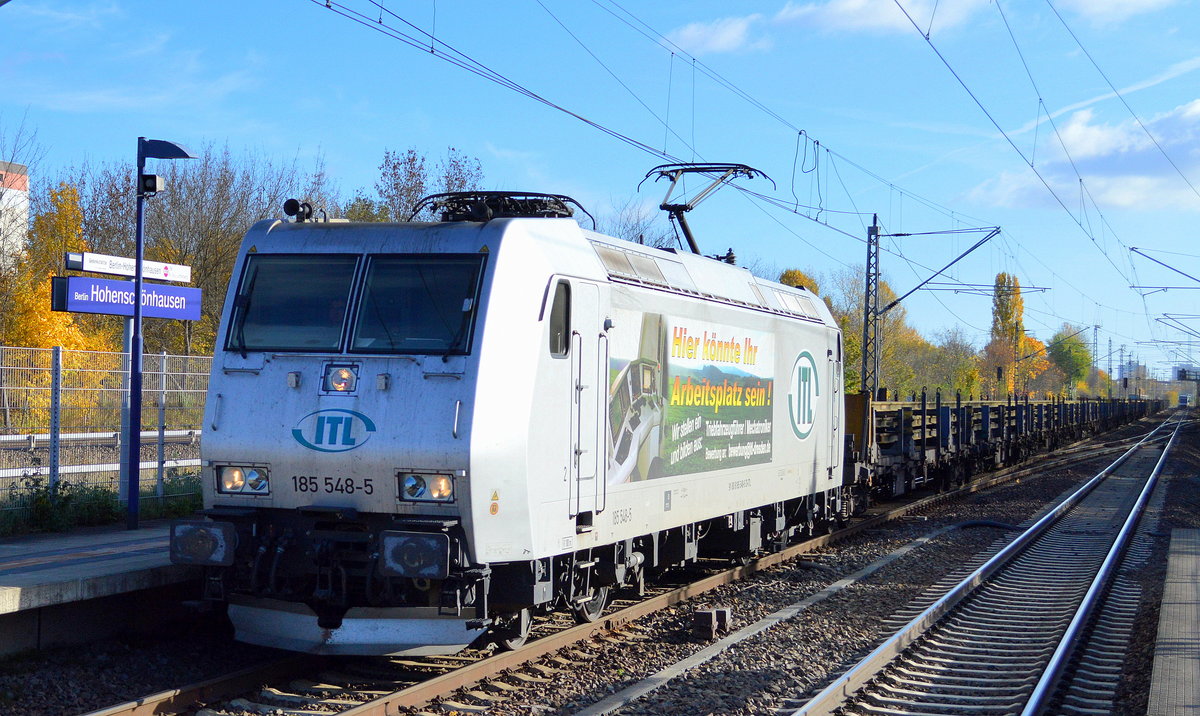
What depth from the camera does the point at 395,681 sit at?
798 centimetres

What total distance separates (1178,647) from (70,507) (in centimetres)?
1097

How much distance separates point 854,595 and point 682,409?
3.55 m

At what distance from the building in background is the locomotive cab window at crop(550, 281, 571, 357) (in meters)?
20.9

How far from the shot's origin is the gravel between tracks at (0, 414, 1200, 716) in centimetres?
751

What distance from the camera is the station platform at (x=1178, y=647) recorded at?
7297 mm

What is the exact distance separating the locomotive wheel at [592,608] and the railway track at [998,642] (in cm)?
238

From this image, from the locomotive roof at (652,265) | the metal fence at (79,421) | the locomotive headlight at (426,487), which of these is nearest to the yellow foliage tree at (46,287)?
the metal fence at (79,421)

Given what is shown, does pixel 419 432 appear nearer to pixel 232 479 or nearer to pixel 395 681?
pixel 232 479

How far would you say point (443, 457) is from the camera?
7.37 meters

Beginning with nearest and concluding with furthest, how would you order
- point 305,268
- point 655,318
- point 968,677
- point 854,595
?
point 305,268 → point 968,677 → point 655,318 → point 854,595

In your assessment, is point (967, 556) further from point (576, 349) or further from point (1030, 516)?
point (576, 349)

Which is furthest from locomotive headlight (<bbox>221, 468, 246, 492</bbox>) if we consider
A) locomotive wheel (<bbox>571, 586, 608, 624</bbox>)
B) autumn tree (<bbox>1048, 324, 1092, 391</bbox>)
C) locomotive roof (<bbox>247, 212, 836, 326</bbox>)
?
autumn tree (<bbox>1048, 324, 1092, 391</bbox>)

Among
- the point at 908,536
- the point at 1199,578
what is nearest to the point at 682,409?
the point at 1199,578

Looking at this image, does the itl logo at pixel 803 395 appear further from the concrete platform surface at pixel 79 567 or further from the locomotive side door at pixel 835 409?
the concrete platform surface at pixel 79 567
